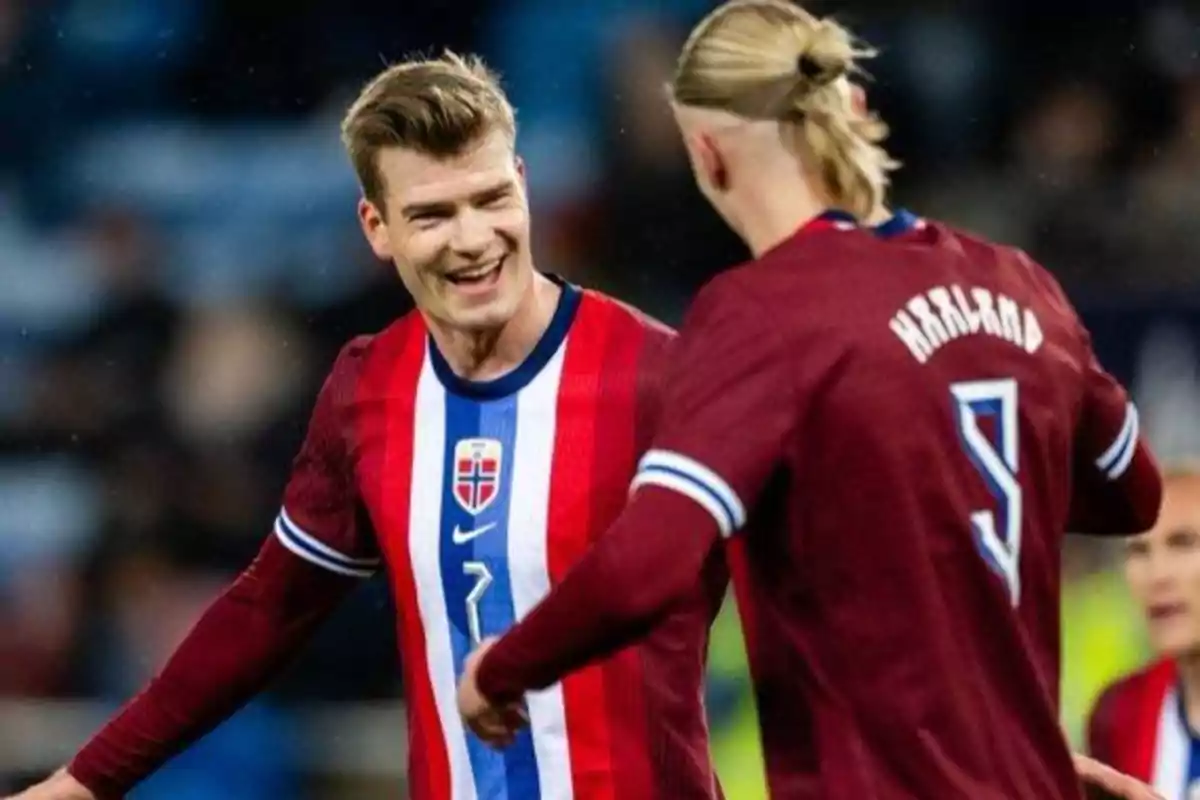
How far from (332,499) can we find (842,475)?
32.8 inches

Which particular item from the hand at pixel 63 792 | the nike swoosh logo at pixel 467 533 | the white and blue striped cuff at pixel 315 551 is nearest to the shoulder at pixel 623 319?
the nike swoosh logo at pixel 467 533

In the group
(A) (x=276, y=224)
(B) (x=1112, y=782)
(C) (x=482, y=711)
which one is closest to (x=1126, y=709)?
(B) (x=1112, y=782)

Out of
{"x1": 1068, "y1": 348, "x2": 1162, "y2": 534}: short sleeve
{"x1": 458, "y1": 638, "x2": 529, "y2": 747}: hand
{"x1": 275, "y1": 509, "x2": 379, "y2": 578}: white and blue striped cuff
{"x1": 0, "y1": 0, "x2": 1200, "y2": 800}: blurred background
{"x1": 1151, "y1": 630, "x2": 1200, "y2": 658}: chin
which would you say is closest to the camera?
{"x1": 458, "y1": 638, "x2": 529, "y2": 747}: hand

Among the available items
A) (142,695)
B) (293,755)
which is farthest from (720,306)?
(293,755)

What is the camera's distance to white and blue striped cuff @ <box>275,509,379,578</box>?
9.91ft

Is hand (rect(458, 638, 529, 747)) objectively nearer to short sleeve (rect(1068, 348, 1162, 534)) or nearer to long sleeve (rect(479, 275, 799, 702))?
long sleeve (rect(479, 275, 799, 702))

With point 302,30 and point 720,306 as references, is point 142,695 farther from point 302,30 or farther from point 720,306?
point 302,30

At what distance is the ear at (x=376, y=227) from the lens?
293 centimetres

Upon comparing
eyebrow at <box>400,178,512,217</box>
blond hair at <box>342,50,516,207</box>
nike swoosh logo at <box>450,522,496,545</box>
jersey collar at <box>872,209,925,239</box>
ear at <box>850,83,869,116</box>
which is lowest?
nike swoosh logo at <box>450,522,496,545</box>

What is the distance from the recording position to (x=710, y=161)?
2461 mm

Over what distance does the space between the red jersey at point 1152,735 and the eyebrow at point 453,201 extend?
1.15 m

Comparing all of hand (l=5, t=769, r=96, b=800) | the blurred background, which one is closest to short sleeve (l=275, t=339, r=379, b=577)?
hand (l=5, t=769, r=96, b=800)

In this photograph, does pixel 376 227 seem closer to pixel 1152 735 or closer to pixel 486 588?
pixel 486 588

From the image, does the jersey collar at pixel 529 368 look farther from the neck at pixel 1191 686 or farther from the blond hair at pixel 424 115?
the neck at pixel 1191 686
